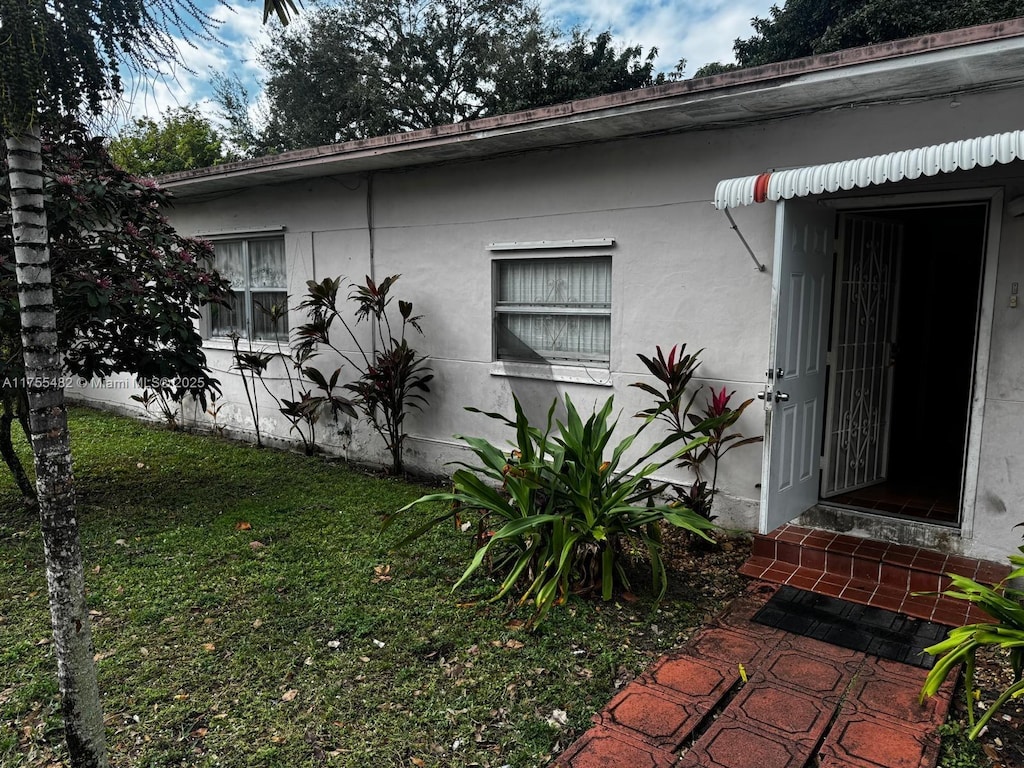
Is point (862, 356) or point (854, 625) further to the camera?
point (862, 356)

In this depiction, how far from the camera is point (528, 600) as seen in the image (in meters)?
3.89

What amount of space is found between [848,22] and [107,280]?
1520cm

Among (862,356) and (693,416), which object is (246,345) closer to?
(693,416)

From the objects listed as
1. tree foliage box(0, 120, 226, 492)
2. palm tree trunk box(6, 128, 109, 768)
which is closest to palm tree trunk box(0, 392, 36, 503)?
tree foliage box(0, 120, 226, 492)

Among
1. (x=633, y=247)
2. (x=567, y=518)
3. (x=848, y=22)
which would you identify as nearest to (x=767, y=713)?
(x=567, y=518)

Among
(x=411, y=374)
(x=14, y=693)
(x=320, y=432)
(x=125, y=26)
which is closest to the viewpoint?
(x=125, y=26)

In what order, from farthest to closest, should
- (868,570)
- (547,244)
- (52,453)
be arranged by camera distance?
1. (547,244)
2. (868,570)
3. (52,453)

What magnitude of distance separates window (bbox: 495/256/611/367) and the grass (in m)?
1.79

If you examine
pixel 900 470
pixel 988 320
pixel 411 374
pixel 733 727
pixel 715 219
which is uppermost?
pixel 715 219

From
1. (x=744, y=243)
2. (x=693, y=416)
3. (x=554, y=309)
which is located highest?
(x=744, y=243)

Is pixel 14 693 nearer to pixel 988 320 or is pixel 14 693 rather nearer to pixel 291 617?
pixel 291 617

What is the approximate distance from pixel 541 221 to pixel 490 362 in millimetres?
1349

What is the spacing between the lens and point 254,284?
812 cm

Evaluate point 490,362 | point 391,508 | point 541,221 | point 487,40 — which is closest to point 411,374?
point 490,362
